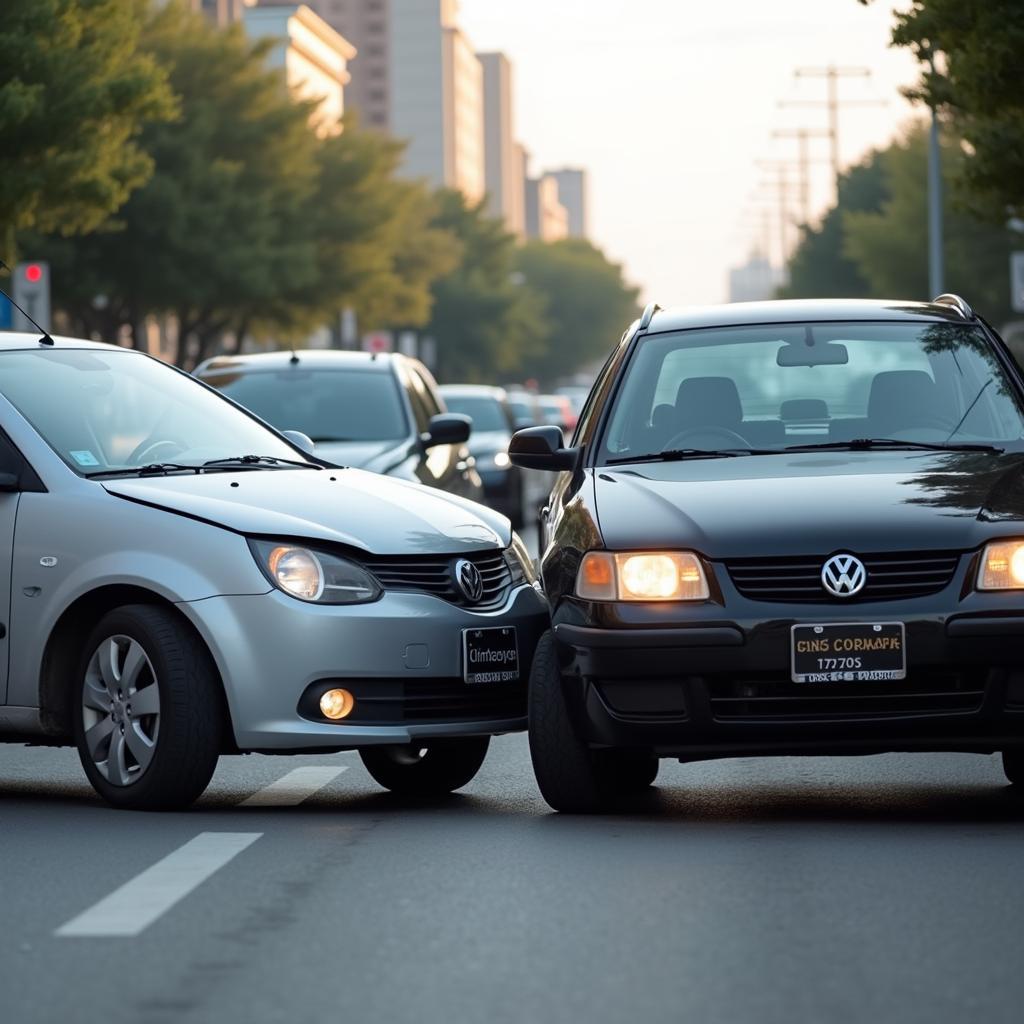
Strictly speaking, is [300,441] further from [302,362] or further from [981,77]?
[981,77]

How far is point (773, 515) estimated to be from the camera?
318 inches

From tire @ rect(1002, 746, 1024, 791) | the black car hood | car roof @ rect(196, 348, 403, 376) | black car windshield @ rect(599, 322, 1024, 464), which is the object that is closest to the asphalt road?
tire @ rect(1002, 746, 1024, 791)

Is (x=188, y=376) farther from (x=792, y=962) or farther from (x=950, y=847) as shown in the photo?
Result: (x=792, y=962)

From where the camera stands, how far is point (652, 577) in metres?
8.04

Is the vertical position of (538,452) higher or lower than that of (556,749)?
higher

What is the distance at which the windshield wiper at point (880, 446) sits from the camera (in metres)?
8.95

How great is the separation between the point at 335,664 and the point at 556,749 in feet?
2.51

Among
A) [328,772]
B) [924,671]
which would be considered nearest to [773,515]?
[924,671]

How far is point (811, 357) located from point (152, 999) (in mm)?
4601

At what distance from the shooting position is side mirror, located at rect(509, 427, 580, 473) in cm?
928

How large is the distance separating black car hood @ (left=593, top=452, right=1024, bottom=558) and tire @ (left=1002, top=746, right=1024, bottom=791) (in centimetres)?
97

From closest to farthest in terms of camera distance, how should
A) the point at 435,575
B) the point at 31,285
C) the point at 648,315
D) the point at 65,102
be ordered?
the point at 435,575, the point at 648,315, the point at 65,102, the point at 31,285

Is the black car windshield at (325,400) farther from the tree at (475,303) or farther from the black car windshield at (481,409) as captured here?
the tree at (475,303)

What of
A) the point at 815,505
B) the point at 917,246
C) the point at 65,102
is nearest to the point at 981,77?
the point at 815,505
